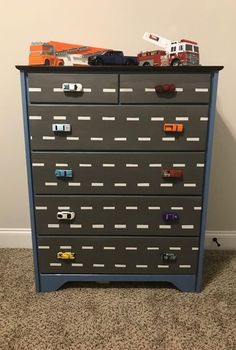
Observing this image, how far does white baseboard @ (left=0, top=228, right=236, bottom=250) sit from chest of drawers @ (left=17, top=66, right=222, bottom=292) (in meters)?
0.50

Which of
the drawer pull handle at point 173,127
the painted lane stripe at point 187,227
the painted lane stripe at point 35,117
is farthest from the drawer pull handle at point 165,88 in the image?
the painted lane stripe at point 187,227

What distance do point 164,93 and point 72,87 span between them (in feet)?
1.22

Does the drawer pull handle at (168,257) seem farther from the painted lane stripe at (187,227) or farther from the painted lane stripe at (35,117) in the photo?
the painted lane stripe at (35,117)

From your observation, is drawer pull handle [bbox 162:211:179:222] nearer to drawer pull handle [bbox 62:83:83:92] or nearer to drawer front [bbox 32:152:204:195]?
drawer front [bbox 32:152:204:195]

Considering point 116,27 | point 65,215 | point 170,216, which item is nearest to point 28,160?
point 65,215

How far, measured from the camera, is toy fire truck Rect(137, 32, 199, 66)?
1274 mm

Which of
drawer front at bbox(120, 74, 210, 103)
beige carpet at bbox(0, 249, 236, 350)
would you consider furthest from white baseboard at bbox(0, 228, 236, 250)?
drawer front at bbox(120, 74, 210, 103)

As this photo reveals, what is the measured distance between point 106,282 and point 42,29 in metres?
1.36

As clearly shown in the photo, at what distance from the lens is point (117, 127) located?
1.26 m

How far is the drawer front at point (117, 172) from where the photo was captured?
1.29m

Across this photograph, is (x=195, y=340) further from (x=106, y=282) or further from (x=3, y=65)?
(x=3, y=65)

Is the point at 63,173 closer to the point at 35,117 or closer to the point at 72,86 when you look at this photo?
the point at 35,117

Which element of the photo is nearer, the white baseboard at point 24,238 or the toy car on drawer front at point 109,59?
the toy car on drawer front at point 109,59

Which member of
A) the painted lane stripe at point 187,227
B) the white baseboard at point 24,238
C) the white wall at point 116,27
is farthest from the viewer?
the white baseboard at point 24,238
